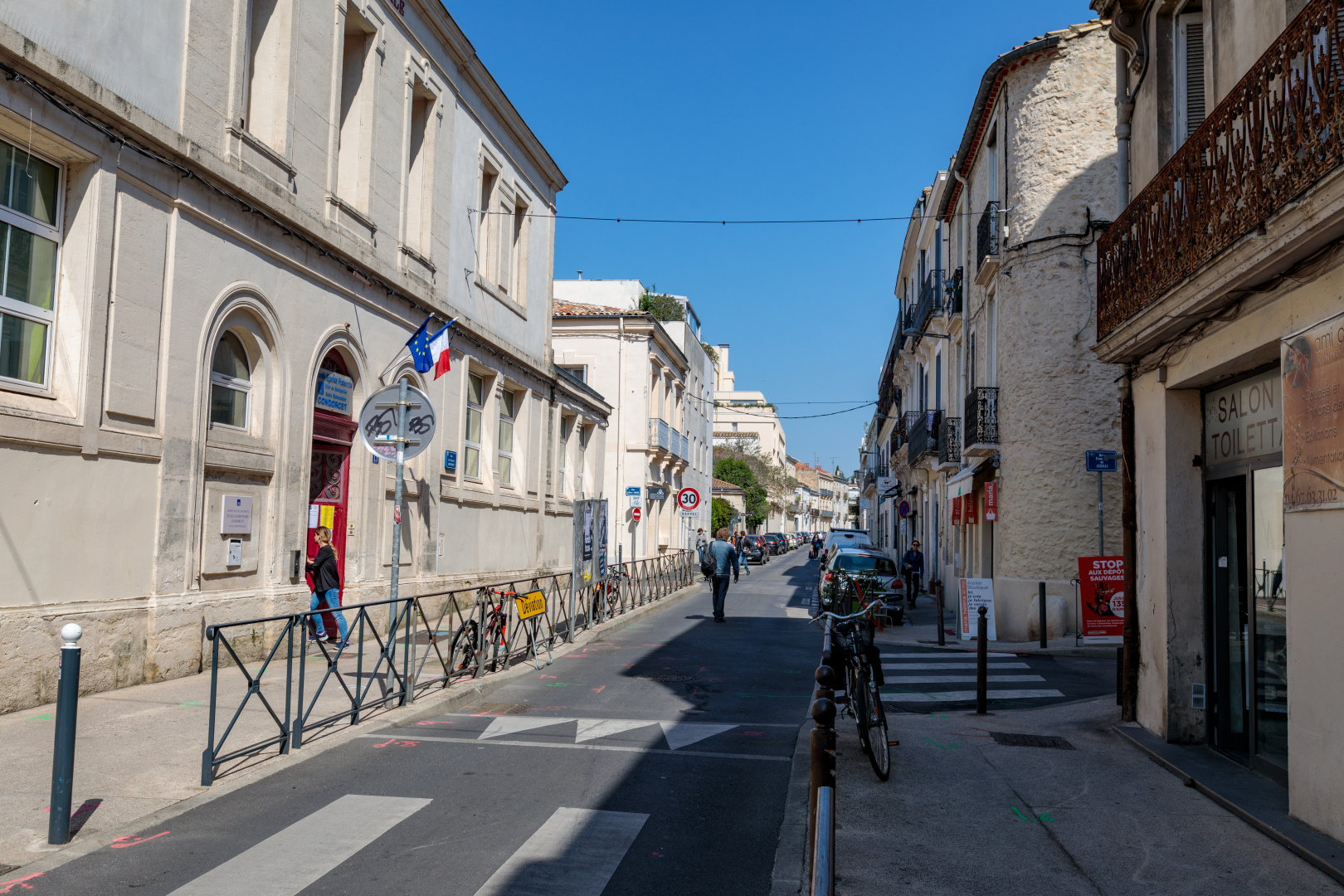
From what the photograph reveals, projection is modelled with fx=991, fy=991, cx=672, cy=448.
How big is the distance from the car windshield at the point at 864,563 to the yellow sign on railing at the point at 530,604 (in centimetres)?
906

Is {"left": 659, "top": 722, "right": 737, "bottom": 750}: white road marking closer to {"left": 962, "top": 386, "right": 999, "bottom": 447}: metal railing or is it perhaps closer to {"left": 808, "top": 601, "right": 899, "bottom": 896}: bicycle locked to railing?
{"left": 808, "top": 601, "right": 899, "bottom": 896}: bicycle locked to railing

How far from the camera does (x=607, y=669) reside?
11922mm

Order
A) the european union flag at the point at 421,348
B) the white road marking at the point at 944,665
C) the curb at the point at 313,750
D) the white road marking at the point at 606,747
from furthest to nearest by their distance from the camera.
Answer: the white road marking at the point at 944,665
the european union flag at the point at 421,348
the white road marking at the point at 606,747
the curb at the point at 313,750

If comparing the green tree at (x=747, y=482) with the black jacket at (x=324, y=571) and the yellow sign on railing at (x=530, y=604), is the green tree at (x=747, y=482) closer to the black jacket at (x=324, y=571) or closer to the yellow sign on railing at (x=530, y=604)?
the yellow sign on railing at (x=530, y=604)

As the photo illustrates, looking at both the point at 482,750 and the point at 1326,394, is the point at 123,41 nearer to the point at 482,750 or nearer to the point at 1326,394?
the point at 482,750

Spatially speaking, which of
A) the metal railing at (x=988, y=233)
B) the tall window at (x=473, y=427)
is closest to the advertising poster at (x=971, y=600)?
the metal railing at (x=988, y=233)

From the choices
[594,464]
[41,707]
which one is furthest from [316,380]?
[594,464]

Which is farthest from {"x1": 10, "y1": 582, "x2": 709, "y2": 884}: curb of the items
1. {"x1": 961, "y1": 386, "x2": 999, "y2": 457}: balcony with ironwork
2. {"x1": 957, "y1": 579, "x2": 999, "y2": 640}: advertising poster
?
{"x1": 961, "y1": 386, "x2": 999, "y2": 457}: balcony with ironwork

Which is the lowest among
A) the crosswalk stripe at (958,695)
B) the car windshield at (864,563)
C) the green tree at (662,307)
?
the crosswalk stripe at (958,695)

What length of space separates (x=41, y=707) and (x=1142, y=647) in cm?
898

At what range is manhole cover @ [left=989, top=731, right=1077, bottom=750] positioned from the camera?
7.88m

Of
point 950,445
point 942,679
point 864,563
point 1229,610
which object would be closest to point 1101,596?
point 942,679

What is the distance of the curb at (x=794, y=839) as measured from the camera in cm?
457

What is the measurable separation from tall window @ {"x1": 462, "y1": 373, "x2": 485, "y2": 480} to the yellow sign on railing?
6.71 metres
